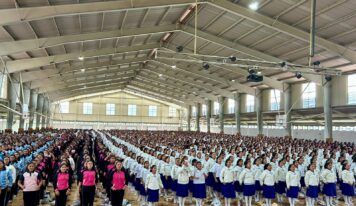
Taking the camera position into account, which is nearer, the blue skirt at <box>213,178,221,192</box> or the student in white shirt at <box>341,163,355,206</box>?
the student in white shirt at <box>341,163,355,206</box>

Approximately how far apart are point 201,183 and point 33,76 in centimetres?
2308

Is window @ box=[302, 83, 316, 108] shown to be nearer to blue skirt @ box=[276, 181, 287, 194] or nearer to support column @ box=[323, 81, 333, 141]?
support column @ box=[323, 81, 333, 141]

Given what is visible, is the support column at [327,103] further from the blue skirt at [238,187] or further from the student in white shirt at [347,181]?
the blue skirt at [238,187]

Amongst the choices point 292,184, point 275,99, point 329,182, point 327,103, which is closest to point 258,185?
point 292,184

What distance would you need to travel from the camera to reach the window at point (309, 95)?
93.0 ft

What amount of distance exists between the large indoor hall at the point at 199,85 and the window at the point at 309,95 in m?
0.13

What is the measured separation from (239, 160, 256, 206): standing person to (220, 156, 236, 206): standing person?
13.5 inches

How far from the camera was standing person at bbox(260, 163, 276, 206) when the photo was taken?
9.51 metres

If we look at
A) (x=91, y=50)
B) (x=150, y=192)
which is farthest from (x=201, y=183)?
(x=91, y=50)

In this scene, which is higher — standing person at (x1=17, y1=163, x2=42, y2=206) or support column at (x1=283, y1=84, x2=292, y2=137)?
support column at (x1=283, y1=84, x2=292, y2=137)

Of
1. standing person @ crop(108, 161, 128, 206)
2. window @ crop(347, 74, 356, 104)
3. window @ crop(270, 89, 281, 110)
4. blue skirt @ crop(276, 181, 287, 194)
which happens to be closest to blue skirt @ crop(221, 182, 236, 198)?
blue skirt @ crop(276, 181, 287, 194)

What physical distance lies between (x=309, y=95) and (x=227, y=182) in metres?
22.0

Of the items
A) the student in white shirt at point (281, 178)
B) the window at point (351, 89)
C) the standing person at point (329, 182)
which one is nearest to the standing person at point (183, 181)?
the student in white shirt at point (281, 178)

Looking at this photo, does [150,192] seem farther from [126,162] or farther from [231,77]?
[231,77]
